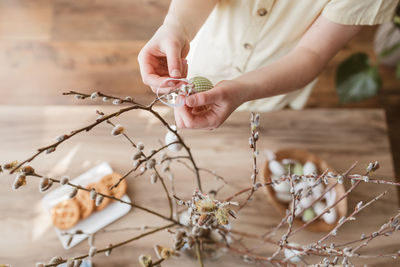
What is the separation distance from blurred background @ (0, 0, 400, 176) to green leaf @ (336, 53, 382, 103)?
0.40 meters

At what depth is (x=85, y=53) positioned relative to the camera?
1935mm

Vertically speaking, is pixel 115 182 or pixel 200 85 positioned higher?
pixel 200 85

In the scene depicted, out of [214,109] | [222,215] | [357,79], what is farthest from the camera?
[357,79]

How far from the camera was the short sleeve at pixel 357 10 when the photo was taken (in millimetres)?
812

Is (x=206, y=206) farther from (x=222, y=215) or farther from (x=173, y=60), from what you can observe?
(x=173, y=60)

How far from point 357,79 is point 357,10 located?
734 millimetres

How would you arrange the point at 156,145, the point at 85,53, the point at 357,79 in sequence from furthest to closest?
the point at 85,53
the point at 357,79
the point at 156,145

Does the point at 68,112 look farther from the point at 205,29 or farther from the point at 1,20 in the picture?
the point at 1,20

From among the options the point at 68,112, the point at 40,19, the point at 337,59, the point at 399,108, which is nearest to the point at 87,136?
the point at 68,112

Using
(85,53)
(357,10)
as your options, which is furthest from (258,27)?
(85,53)

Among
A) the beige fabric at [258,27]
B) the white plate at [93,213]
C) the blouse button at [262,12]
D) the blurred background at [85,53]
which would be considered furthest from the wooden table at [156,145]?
the blurred background at [85,53]

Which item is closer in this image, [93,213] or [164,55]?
[164,55]

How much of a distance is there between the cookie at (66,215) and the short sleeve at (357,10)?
0.79 metres

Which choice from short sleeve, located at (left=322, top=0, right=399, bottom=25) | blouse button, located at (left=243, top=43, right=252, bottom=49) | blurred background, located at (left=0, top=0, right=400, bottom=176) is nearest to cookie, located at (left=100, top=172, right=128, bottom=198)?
blouse button, located at (left=243, top=43, right=252, bottom=49)
